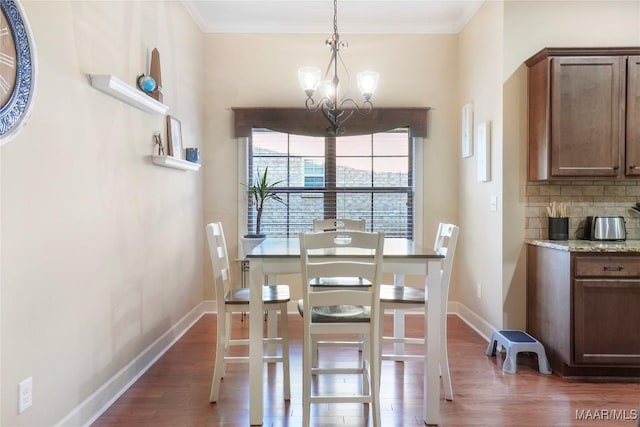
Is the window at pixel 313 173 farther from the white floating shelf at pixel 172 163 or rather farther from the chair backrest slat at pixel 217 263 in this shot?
the chair backrest slat at pixel 217 263

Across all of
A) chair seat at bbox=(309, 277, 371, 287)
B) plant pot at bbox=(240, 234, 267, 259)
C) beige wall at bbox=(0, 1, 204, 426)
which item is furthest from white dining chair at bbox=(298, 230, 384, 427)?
plant pot at bbox=(240, 234, 267, 259)

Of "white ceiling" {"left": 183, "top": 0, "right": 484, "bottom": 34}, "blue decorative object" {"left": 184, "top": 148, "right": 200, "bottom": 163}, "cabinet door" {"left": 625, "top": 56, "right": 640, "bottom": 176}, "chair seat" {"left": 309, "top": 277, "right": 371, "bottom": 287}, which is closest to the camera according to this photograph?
"cabinet door" {"left": 625, "top": 56, "right": 640, "bottom": 176}

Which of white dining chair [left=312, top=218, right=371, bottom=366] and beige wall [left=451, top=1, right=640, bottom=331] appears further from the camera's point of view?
beige wall [left=451, top=1, right=640, bottom=331]

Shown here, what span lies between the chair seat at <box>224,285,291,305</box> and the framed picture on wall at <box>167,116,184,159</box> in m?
1.33

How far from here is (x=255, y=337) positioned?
2.14 meters

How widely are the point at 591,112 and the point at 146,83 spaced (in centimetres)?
304

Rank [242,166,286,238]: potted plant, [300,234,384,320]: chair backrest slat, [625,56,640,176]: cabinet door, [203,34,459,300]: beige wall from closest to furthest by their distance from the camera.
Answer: [300,234,384,320]: chair backrest slat, [625,56,640,176]: cabinet door, [242,166,286,238]: potted plant, [203,34,459,300]: beige wall

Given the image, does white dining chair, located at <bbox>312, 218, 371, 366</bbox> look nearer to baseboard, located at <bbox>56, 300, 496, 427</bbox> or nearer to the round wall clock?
baseboard, located at <bbox>56, 300, 496, 427</bbox>

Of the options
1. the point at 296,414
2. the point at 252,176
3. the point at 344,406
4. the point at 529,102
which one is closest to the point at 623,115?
the point at 529,102

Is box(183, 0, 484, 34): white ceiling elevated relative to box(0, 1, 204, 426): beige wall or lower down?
elevated

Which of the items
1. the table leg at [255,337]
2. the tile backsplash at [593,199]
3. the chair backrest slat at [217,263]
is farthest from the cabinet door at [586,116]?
the chair backrest slat at [217,263]

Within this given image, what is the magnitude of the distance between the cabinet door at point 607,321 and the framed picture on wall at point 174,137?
9.84ft

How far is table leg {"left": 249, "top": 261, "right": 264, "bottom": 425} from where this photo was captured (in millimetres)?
2123

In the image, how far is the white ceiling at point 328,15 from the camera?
3.73 metres
